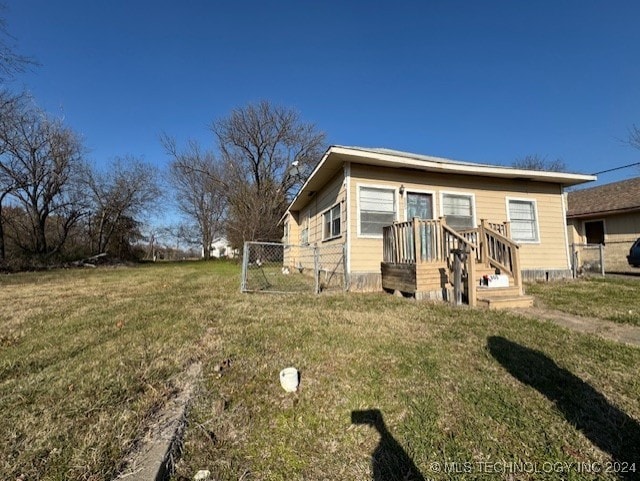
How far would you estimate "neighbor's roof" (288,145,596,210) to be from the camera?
21.7 feet

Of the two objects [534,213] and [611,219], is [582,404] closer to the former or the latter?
[534,213]

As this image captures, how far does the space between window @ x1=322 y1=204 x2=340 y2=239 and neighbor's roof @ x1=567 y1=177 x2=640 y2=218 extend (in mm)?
12572

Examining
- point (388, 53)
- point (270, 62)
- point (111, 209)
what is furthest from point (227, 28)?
point (111, 209)

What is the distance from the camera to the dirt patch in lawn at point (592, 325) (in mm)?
3458

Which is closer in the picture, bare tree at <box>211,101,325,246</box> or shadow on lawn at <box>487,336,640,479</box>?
shadow on lawn at <box>487,336,640,479</box>

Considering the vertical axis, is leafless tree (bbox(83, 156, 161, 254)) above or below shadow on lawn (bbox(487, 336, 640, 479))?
above

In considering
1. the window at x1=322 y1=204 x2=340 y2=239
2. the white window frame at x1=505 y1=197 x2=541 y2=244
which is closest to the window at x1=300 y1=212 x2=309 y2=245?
the window at x1=322 y1=204 x2=340 y2=239

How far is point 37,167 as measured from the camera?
1650cm

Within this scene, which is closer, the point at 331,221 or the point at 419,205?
the point at 419,205

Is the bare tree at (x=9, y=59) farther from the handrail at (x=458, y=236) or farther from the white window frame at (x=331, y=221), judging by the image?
the handrail at (x=458, y=236)

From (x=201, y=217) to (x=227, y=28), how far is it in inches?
895

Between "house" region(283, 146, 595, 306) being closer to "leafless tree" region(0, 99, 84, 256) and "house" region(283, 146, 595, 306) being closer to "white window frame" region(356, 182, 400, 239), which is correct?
"white window frame" region(356, 182, 400, 239)

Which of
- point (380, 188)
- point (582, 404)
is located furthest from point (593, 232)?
point (582, 404)

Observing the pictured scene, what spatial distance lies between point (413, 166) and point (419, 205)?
3.83 feet
